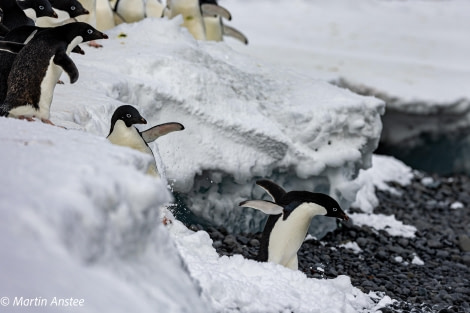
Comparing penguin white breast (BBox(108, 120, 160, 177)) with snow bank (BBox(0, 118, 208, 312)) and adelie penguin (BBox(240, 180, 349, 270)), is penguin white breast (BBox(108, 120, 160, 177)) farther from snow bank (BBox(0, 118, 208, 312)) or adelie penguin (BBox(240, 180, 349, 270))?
snow bank (BBox(0, 118, 208, 312))

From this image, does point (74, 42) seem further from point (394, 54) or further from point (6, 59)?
point (394, 54)

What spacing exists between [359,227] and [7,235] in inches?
183

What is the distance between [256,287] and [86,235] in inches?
56.6

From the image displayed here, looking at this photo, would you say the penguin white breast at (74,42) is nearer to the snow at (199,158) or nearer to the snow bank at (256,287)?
the snow at (199,158)

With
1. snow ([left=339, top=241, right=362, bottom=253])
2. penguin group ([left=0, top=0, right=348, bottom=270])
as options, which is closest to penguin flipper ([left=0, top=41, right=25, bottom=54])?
penguin group ([left=0, top=0, right=348, bottom=270])

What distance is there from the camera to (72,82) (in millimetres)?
3621

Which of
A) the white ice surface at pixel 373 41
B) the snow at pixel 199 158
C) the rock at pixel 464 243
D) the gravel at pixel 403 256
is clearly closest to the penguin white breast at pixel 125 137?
the snow at pixel 199 158

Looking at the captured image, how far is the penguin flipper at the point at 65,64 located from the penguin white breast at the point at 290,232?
131cm

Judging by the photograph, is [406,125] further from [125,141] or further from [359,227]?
[125,141]

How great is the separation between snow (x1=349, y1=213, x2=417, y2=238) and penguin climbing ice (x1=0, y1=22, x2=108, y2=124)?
343 centimetres

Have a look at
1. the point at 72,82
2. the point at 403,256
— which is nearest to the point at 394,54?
the point at 403,256

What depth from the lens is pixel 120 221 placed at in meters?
2.14

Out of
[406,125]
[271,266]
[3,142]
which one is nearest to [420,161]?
[406,125]

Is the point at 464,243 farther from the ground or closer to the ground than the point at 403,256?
closer to the ground
